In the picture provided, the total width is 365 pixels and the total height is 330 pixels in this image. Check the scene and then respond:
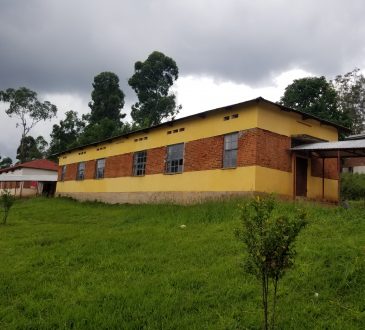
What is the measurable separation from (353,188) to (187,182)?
13.0m

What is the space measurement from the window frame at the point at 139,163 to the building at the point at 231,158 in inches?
2.3

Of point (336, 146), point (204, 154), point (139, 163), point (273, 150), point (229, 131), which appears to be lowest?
point (139, 163)

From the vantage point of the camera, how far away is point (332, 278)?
22.4 ft

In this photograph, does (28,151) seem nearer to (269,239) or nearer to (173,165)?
(173,165)

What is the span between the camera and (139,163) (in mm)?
22297

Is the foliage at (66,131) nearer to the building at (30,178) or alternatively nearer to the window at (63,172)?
the building at (30,178)

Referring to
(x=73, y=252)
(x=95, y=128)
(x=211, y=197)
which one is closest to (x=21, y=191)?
(x=95, y=128)

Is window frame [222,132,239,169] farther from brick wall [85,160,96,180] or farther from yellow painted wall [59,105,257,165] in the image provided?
brick wall [85,160,96,180]

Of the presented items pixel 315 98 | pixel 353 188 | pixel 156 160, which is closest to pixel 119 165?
pixel 156 160

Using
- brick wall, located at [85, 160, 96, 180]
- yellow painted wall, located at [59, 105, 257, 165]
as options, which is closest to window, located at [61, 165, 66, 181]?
brick wall, located at [85, 160, 96, 180]

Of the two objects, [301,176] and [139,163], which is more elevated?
[139,163]

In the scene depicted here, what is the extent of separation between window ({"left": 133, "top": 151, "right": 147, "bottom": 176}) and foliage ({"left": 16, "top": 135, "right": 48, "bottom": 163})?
152 ft

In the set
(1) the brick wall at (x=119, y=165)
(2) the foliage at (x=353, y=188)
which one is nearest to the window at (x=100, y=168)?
(1) the brick wall at (x=119, y=165)

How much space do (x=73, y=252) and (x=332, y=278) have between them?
6.13 meters
